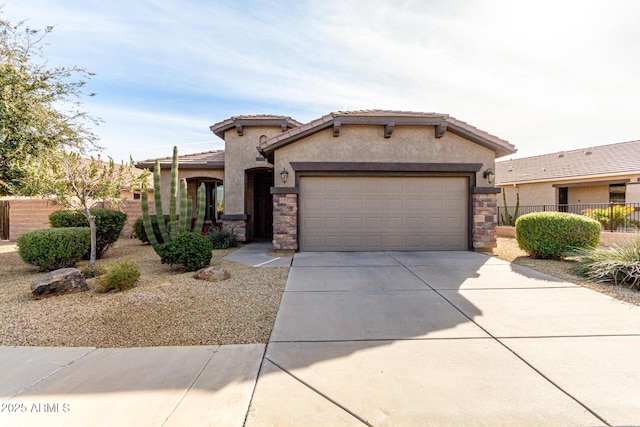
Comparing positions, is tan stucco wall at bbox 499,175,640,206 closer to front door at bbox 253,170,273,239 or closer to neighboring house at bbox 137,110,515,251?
neighboring house at bbox 137,110,515,251

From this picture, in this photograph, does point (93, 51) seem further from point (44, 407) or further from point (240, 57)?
point (44, 407)

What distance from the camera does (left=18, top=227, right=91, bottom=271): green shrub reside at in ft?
22.0

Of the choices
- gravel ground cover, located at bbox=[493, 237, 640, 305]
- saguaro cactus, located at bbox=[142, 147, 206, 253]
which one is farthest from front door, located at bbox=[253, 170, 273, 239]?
gravel ground cover, located at bbox=[493, 237, 640, 305]

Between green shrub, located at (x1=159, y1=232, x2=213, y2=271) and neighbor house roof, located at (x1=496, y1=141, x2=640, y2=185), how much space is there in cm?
1965

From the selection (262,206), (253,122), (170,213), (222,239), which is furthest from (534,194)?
(170,213)

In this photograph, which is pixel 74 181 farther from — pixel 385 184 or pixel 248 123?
pixel 385 184

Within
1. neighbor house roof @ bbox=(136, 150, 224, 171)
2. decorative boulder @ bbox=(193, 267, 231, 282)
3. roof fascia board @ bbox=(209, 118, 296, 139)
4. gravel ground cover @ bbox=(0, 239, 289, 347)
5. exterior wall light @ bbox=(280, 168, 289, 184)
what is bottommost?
gravel ground cover @ bbox=(0, 239, 289, 347)

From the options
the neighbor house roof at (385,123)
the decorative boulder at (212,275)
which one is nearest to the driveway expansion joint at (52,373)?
the decorative boulder at (212,275)

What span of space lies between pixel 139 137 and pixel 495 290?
19.7 metres

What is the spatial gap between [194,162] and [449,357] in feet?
40.3

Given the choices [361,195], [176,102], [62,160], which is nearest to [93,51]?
[176,102]

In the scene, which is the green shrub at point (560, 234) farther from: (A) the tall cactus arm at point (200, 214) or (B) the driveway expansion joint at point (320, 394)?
(A) the tall cactus arm at point (200, 214)

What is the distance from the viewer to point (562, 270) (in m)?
7.00

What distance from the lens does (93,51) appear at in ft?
32.6
